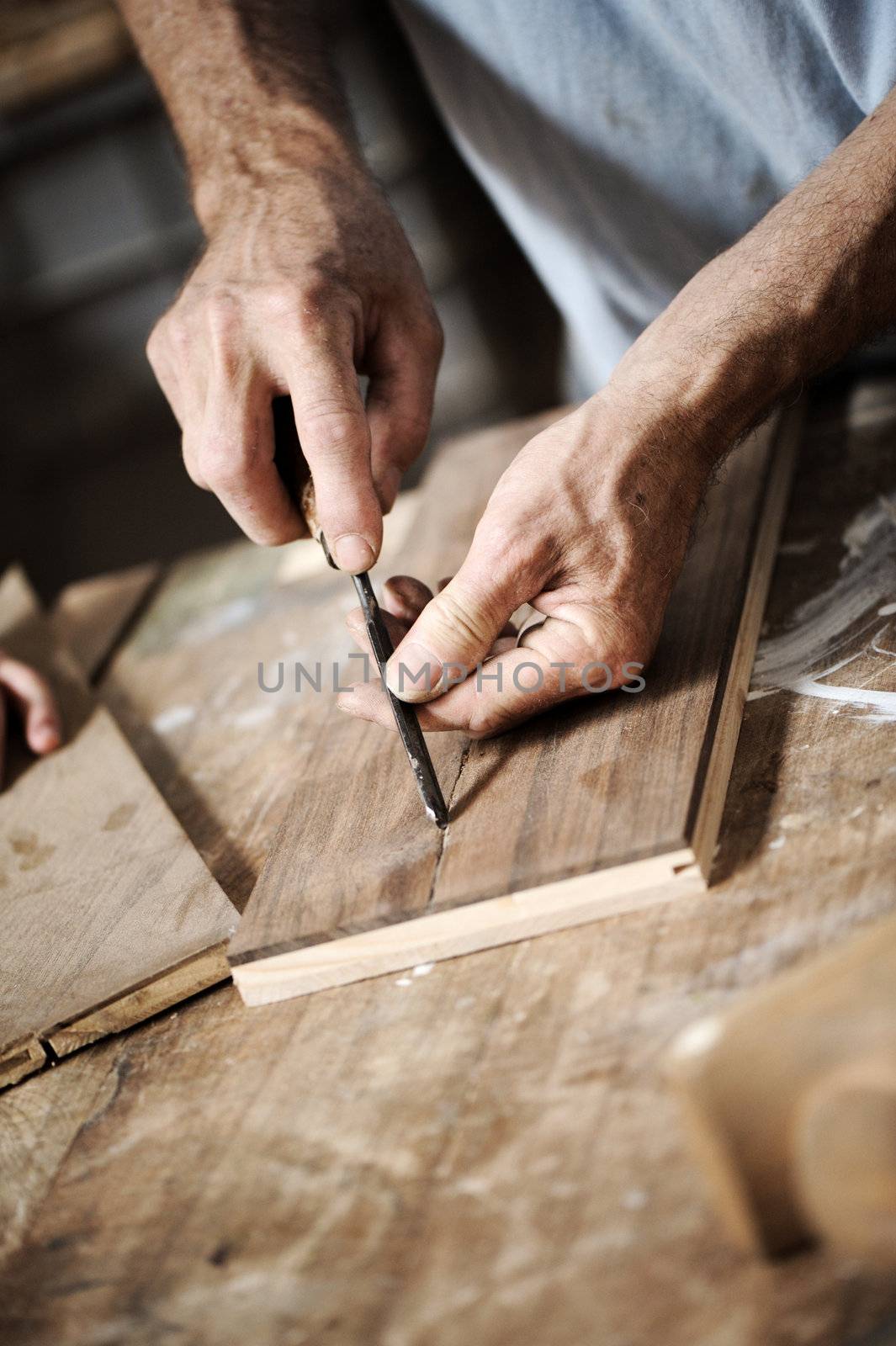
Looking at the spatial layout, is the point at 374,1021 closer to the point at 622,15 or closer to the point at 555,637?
the point at 555,637

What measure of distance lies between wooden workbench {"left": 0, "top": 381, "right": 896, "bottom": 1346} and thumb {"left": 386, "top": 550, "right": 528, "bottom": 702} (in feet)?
0.86

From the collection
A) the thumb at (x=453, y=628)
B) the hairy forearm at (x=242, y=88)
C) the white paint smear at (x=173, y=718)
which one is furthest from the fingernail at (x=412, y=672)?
the hairy forearm at (x=242, y=88)

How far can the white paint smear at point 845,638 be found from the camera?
101 centimetres

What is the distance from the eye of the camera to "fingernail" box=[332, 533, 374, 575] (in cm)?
109

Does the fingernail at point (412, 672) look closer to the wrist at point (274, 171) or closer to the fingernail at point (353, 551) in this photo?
the fingernail at point (353, 551)

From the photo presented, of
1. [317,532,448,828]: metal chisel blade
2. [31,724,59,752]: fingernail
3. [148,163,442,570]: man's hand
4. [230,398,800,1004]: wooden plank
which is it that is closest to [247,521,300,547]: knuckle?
[148,163,442,570]: man's hand

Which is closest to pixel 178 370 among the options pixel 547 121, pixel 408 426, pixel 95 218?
pixel 408 426

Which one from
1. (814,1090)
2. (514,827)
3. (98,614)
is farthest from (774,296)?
(98,614)

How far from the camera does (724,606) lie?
116 cm

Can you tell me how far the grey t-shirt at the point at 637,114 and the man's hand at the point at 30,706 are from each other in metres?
1.08

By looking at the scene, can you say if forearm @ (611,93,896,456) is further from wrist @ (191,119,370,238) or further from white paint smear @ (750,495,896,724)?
wrist @ (191,119,370,238)

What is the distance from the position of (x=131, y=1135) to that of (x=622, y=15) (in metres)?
1.42

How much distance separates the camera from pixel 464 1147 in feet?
2.26

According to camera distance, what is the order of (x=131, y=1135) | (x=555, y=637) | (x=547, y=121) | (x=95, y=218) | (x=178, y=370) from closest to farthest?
(x=131, y=1135) < (x=555, y=637) < (x=178, y=370) < (x=547, y=121) < (x=95, y=218)
